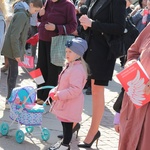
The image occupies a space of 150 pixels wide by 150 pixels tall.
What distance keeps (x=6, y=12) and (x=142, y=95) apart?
6.78 feet

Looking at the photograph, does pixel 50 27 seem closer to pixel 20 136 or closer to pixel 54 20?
pixel 54 20

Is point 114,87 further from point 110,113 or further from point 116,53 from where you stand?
point 116,53

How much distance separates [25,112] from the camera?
4848 mm

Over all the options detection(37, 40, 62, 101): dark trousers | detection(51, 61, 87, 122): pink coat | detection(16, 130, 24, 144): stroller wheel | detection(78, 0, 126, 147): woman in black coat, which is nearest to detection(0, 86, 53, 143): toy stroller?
detection(16, 130, 24, 144): stroller wheel

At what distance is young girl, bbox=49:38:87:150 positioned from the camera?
4352 millimetres

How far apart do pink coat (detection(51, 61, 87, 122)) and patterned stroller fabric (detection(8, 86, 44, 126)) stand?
1.29ft

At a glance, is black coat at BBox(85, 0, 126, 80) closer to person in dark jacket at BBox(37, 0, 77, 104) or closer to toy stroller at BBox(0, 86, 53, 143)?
toy stroller at BBox(0, 86, 53, 143)

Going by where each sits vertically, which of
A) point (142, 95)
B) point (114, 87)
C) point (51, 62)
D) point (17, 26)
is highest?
point (142, 95)

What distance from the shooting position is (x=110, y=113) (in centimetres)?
669

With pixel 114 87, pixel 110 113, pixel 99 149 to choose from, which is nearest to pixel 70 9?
pixel 110 113

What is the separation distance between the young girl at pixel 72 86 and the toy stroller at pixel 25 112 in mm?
361

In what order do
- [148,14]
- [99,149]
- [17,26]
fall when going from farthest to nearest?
[148,14] → [17,26] → [99,149]

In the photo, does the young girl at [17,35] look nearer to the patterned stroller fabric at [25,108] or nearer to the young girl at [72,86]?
the patterned stroller fabric at [25,108]

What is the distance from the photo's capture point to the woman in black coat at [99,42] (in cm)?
454
